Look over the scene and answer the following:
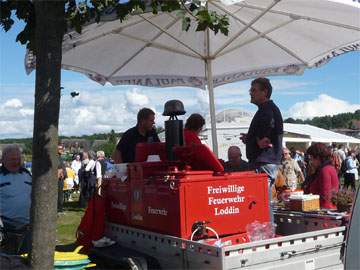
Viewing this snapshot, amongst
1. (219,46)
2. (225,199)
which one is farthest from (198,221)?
(219,46)

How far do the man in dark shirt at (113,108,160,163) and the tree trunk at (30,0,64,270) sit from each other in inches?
102

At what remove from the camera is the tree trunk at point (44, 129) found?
2.69 meters

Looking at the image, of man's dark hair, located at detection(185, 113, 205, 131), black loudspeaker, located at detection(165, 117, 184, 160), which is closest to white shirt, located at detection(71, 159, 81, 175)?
man's dark hair, located at detection(185, 113, 205, 131)

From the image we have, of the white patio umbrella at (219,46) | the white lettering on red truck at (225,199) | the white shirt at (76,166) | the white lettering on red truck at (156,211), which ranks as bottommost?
the white lettering on red truck at (156,211)

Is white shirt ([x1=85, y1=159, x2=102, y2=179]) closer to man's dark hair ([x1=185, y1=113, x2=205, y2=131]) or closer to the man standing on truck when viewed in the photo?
man's dark hair ([x1=185, y1=113, x2=205, y2=131])

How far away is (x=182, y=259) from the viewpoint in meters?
3.15

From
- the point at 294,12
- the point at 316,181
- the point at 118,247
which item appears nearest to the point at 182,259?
the point at 118,247

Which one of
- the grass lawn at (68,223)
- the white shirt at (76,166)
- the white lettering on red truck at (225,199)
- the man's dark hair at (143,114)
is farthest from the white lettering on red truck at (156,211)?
the white shirt at (76,166)

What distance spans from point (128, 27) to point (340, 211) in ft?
11.3

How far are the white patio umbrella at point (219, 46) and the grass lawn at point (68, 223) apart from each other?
2.68 meters

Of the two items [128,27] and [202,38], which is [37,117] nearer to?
[128,27]

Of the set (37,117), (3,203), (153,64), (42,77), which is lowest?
(3,203)

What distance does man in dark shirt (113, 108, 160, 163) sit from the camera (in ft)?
17.5

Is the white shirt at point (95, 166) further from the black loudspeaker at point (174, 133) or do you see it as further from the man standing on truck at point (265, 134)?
the black loudspeaker at point (174, 133)
